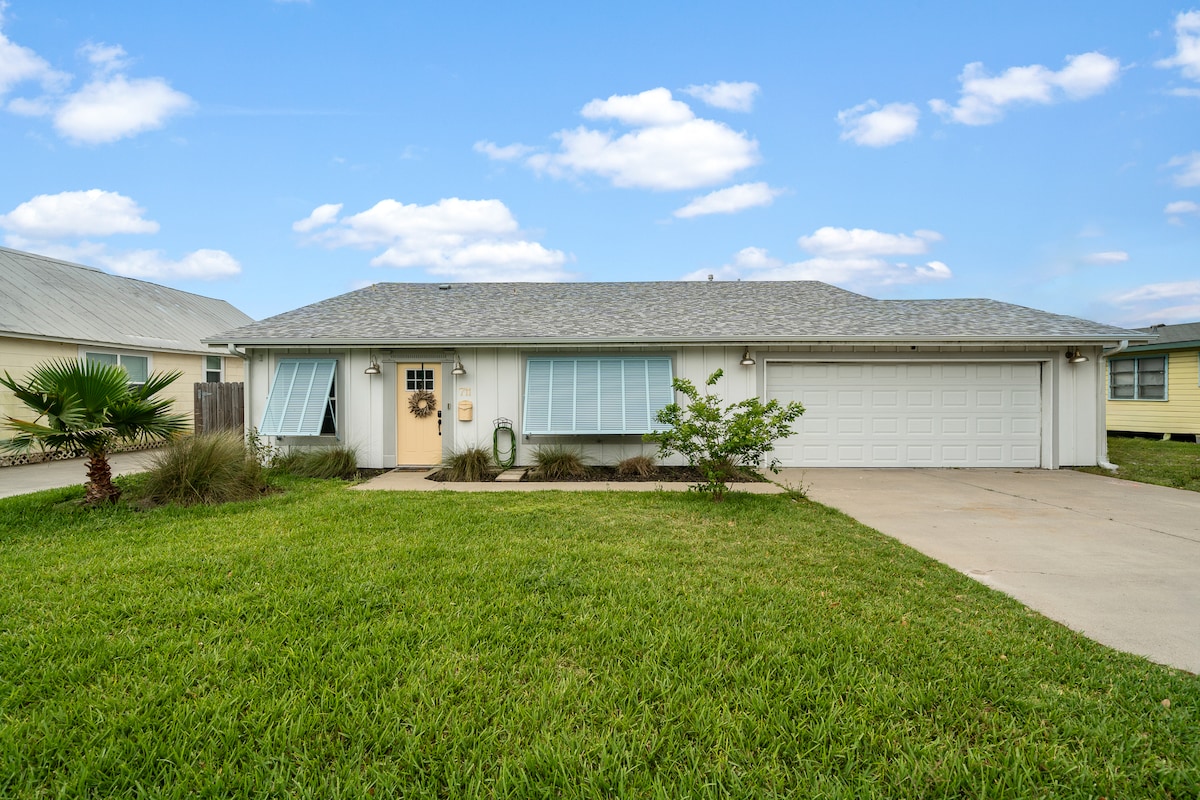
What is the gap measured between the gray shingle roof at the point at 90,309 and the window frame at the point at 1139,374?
28.6m

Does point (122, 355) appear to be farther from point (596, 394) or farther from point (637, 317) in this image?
point (637, 317)

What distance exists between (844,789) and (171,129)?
1681cm

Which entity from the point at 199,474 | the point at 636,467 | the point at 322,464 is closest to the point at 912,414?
the point at 636,467

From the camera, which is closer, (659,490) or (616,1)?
(659,490)

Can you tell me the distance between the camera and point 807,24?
1101cm

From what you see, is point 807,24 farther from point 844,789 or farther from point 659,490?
point 844,789

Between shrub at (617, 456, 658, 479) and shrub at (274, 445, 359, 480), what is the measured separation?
4927 millimetres

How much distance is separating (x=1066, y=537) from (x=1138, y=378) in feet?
53.3

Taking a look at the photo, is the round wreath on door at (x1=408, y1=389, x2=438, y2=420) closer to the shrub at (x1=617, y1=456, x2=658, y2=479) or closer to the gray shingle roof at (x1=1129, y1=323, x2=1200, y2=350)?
the shrub at (x1=617, y1=456, x2=658, y2=479)

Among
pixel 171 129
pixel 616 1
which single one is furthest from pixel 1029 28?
pixel 171 129

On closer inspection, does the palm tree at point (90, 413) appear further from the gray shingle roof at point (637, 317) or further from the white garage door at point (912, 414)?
the white garage door at point (912, 414)

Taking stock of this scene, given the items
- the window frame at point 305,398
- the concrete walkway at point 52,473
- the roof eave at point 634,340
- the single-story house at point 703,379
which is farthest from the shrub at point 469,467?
the concrete walkway at point 52,473

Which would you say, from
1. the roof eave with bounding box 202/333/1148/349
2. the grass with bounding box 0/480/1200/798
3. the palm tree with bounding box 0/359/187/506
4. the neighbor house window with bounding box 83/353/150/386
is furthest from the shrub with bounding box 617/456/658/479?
the neighbor house window with bounding box 83/353/150/386

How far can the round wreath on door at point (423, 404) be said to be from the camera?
10.8m
